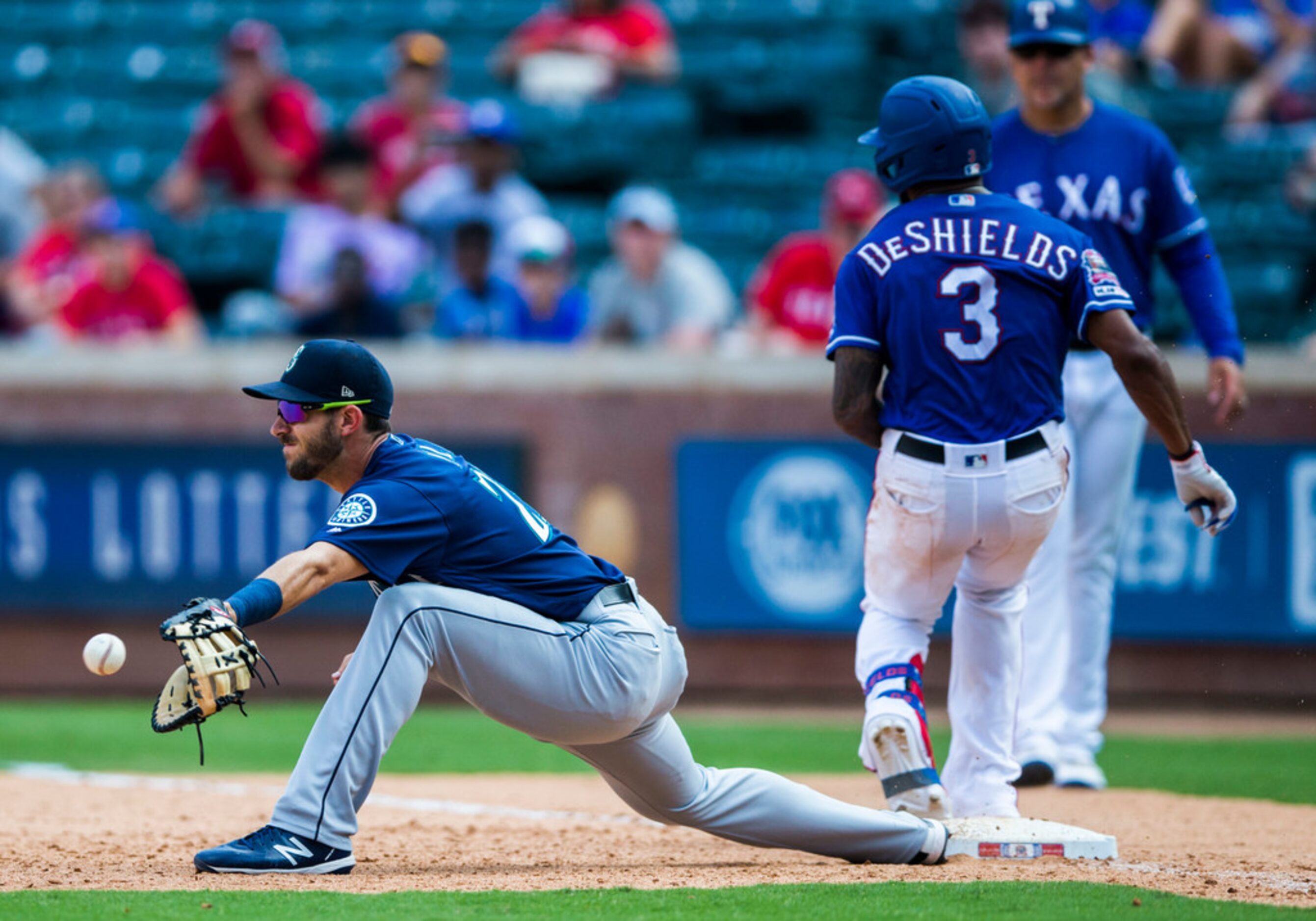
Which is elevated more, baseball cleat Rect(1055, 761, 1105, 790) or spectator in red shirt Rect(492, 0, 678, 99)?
spectator in red shirt Rect(492, 0, 678, 99)

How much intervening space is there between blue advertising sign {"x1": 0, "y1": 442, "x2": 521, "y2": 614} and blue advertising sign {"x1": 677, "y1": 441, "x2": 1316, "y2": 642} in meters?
1.06

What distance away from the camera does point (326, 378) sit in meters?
4.03

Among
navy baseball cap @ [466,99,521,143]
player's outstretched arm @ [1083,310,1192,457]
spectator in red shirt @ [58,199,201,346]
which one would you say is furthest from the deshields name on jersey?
spectator in red shirt @ [58,199,201,346]

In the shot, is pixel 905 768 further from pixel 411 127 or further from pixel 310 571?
pixel 411 127

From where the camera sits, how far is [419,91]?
429 inches

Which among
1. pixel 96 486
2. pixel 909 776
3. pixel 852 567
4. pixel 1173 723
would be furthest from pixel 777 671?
pixel 909 776

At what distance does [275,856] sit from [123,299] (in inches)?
248

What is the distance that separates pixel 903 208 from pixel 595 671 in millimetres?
1418

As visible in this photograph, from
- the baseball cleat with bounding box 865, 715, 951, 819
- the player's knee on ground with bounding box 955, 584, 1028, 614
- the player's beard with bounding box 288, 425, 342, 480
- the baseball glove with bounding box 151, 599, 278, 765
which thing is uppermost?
the player's beard with bounding box 288, 425, 342, 480

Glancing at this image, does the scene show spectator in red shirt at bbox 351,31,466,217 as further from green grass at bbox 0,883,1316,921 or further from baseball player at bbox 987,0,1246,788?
green grass at bbox 0,883,1316,921

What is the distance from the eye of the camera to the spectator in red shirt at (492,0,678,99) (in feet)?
36.9

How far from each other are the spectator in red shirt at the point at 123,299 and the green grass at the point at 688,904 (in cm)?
612

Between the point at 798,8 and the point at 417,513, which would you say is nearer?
the point at 417,513

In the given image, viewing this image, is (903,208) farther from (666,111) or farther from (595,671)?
(666,111)
